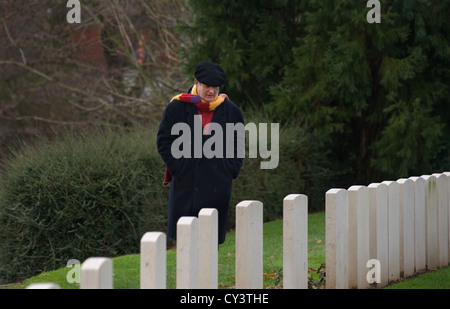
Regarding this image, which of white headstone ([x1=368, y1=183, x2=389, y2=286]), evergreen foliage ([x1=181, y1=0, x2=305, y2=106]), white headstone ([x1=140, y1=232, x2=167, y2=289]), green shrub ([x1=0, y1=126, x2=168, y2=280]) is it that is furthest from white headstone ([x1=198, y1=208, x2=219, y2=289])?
evergreen foliage ([x1=181, y1=0, x2=305, y2=106])

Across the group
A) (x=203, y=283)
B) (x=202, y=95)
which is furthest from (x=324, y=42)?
(x=203, y=283)

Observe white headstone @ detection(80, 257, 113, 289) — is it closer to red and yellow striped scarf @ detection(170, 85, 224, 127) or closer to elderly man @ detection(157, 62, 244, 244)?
elderly man @ detection(157, 62, 244, 244)

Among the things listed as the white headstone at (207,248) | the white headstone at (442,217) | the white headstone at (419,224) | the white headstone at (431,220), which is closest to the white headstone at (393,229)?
the white headstone at (419,224)

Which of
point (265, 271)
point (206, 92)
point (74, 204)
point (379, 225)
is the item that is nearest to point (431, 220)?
point (379, 225)

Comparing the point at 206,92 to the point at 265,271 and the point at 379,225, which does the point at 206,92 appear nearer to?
the point at 379,225

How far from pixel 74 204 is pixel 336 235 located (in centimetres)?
461

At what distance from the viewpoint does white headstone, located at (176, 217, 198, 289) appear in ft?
11.4

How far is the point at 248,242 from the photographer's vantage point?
4.00 meters

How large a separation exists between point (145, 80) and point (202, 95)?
13.4 metres

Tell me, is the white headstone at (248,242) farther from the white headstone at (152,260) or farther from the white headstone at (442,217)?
the white headstone at (442,217)

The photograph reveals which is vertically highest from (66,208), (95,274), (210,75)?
(210,75)

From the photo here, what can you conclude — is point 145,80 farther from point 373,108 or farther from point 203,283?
point 203,283

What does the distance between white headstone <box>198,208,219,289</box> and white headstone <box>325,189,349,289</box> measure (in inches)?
51.5
